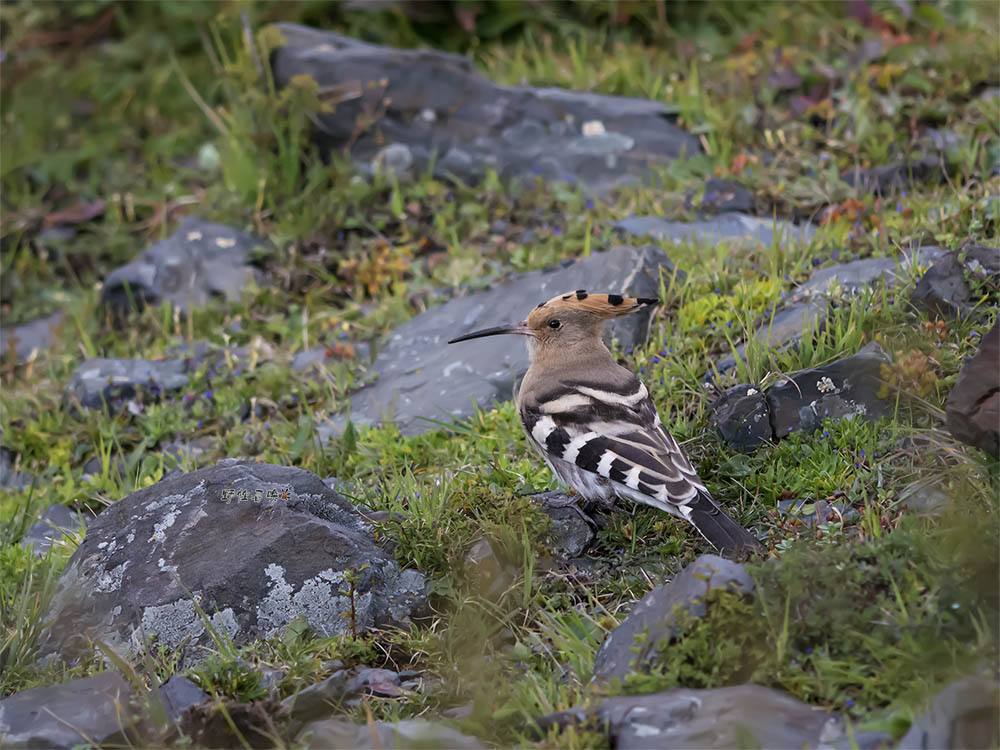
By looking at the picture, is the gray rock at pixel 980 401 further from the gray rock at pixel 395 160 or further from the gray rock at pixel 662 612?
the gray rock at pixel 395 160

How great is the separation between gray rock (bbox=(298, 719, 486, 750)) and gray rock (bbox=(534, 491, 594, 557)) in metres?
1.10

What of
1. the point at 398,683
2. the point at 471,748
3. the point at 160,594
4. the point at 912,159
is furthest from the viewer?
the point at 912,159

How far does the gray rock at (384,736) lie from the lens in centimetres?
333

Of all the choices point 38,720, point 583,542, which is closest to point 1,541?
point 38,720

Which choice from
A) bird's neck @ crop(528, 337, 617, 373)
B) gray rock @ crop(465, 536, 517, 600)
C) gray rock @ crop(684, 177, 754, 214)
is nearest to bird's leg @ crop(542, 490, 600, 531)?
gray rock @ crop(465, 536, 517, 600)

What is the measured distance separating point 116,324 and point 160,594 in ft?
12.2

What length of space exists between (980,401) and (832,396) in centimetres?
109

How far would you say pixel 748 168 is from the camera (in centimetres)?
732

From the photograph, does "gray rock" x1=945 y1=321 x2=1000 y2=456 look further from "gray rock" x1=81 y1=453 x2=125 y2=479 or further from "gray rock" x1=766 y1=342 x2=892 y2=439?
"gray rock" x1=81 y1=453 x2=125 y2=479

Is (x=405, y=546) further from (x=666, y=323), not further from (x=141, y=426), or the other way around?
(x=141, y=426)

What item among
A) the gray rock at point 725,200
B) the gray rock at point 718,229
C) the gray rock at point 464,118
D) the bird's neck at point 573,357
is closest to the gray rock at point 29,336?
the gray rock at point 464,118

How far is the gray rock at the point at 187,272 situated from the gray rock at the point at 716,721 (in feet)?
15.5

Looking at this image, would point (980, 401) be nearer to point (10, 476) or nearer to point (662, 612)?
point (662, 612)

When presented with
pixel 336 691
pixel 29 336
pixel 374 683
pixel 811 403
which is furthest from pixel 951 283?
pixel 29 336
